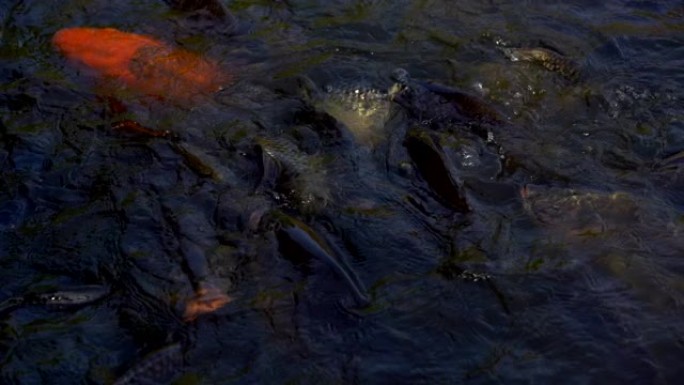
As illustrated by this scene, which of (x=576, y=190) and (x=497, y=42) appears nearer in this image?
(x=576, y=190)

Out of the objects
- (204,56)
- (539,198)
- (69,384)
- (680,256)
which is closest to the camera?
(69,384)

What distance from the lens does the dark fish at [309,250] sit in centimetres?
408

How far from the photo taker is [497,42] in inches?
254

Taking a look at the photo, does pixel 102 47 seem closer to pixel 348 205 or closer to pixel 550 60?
pixel 348 205

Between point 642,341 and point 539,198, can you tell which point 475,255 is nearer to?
point 539,198

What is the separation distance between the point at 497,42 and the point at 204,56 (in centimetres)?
253

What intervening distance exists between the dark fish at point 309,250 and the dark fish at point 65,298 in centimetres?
107

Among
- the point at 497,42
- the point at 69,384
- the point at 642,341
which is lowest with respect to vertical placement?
the point at 69,384

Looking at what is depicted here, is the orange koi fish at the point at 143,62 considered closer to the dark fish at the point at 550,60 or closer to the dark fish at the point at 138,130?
the dark fish at the point at 138,130

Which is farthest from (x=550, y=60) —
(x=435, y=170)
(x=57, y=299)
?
(x=57, y=299)

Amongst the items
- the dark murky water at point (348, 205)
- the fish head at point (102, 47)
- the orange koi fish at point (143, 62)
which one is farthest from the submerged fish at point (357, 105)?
the fish head at point (102, 47)

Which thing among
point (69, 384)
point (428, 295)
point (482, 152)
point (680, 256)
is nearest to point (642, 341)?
point (680, 256)

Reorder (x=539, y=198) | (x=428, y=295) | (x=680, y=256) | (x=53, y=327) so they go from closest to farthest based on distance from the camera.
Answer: (x=53, y=327) < (x=428, y=295) < (x=680, y=256) < (x=539, y=198)

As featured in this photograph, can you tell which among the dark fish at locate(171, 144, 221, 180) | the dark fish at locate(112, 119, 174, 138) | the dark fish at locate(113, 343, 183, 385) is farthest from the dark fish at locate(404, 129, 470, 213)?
the dark fish at locate(113, 343, 183, 385)
